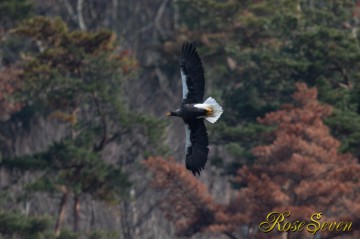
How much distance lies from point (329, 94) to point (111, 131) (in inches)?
175

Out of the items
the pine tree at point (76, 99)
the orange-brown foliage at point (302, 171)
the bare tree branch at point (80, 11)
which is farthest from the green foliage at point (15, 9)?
the orange-brown foliage at point (302, 171)

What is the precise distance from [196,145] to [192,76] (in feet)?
3.21

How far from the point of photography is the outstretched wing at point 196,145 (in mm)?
16406

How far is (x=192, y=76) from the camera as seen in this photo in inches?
633

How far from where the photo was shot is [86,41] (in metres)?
24.6

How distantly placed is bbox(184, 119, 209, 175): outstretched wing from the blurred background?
5110 millimetres

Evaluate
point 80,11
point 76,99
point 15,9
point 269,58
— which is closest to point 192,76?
point 269,58

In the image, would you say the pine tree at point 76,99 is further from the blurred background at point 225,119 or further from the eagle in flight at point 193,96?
the eagle in flight at point 193,96

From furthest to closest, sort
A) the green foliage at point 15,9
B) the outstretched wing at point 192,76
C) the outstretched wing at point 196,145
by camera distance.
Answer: the green foliage at point 15,9 < the outstretched wing at point 196,145 < the outstretched wing at point 192,76

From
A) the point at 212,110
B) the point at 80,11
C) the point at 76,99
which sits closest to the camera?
the point at 212,110

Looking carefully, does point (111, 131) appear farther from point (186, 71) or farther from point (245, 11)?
point (186, 71)

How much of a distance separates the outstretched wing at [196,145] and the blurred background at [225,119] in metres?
5.11

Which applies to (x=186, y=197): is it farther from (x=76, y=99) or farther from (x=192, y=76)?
(x=192, y=76)

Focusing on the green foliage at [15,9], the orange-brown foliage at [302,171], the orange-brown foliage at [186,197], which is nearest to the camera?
the orange-brown foliage at [302,171]
